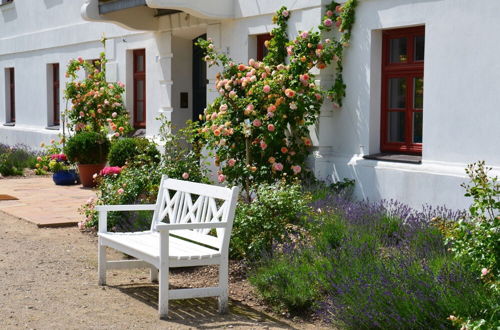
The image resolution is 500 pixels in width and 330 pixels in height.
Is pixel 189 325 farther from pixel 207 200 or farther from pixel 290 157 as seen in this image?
pixel 290 157

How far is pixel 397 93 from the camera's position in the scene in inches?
381

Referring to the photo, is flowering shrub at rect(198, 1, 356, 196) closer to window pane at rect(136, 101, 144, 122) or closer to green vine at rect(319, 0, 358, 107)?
green vine at rect(319, 0, 358, 107)

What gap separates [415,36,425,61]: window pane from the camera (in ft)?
30.5

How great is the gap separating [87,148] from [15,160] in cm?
370

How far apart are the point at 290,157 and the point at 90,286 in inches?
152

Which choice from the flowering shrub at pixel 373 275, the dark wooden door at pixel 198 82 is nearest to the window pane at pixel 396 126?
the flowering shrub at pixel 373 275

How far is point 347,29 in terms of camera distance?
9.89m

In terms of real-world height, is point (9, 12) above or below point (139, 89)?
above

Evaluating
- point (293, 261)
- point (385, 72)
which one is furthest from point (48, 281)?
point (385, 72)

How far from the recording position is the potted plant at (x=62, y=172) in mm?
14406

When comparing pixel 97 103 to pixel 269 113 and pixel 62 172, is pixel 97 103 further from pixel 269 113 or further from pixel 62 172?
pixel 269 113

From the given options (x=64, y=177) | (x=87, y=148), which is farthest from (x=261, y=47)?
(x=64, y=177)

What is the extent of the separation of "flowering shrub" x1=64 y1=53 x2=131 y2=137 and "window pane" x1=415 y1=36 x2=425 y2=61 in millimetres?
6754

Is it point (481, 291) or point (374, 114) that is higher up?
point (374, 114)
